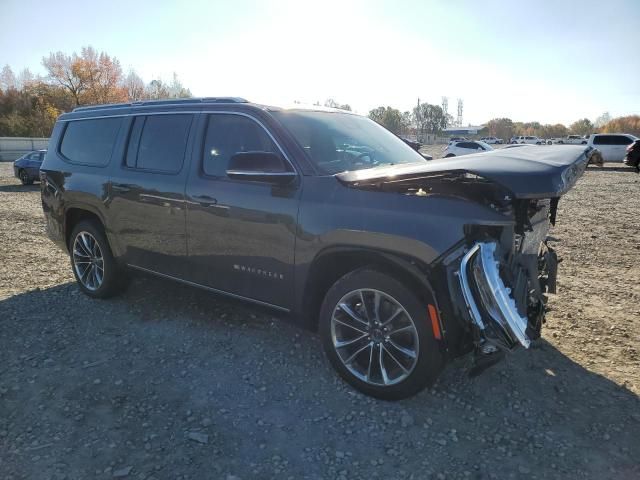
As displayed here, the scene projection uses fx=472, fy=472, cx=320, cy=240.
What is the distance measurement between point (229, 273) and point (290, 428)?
138 cm

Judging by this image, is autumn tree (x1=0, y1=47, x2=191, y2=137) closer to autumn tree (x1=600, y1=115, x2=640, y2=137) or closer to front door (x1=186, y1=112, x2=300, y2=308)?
front door (x1=186, y1=112, x2=300, y2=308)

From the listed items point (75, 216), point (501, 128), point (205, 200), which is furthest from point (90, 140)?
point (501, 128)

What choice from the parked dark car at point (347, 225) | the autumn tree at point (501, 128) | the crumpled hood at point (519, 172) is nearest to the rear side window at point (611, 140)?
the parked dark car at point (347, 225)

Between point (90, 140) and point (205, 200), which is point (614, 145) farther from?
point (205, 200)

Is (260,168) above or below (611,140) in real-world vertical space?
below

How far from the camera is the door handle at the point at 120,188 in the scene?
4.52 m

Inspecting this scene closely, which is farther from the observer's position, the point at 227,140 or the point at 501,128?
the point at 501,128

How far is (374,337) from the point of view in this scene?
3221 mm

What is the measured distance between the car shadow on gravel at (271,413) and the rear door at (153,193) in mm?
765

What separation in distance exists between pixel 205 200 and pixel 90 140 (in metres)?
2.11

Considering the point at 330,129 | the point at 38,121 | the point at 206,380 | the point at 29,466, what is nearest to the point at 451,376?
the point at 206,380

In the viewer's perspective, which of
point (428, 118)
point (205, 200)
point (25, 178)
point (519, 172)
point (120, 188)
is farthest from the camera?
point (428, 118)

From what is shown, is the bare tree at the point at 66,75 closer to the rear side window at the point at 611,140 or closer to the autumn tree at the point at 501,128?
the rear side window at the point at 611,140

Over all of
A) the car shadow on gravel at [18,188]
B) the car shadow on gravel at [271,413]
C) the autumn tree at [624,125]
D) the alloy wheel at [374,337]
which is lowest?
the car shadow on gravel at [271,413]
